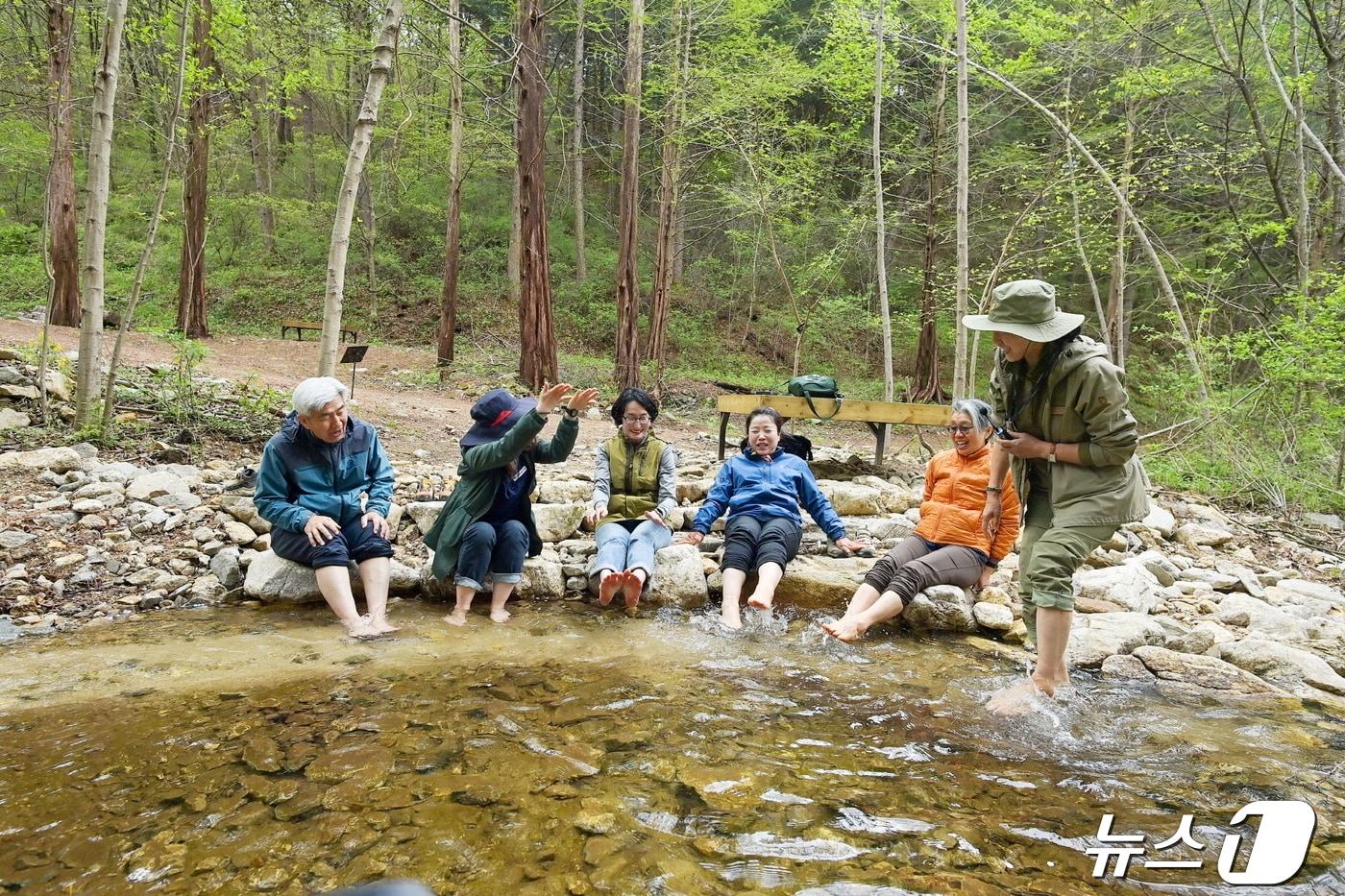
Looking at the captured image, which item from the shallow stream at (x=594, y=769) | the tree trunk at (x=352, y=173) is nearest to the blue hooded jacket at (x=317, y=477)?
the shallow stream at (x=594, y=769)

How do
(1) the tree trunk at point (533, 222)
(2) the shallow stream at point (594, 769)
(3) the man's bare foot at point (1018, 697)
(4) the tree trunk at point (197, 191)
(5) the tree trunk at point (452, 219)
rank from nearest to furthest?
1. (2) the shallow stream at point (594, 769)
2. (3) the man's bare foot at point (1018, 697)
3. (1) the tree trunk at point (533, 222)
4. (4) the tree trunk at point (197, 191)
5. (5) the tree trunk at point (452, 219)

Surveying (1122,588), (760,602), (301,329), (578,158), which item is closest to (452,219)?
Result: (301,329)

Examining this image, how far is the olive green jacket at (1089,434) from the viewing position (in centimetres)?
265

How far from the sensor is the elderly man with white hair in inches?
137

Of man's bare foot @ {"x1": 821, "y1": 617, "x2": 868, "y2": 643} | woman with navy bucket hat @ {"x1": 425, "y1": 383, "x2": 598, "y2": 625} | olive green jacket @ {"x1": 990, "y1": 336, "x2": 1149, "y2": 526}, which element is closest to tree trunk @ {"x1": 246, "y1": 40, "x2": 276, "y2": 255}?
woman with navy bucket hat @ {"x1": 425, "y1": 383, "x2": 598, "y2": 625}

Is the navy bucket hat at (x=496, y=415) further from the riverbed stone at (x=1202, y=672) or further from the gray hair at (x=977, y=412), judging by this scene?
the riverbed stone at (x=1202, y=672)

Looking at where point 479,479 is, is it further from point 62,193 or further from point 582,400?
point 62,193

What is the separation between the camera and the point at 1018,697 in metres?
2.86

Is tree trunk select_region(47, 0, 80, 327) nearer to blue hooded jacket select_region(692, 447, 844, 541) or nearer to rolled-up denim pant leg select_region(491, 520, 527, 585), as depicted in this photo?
rolled-up denim pant leg select_region(491, 520, 527, 585)

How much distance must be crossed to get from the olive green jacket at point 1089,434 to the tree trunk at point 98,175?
614 cm

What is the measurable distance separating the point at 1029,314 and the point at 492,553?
2861 mm

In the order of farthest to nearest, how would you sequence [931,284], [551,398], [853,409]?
[931,284]
[853,409]
[551,398]

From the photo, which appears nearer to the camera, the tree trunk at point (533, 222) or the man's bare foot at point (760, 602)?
the man's bare foot at point (760, 602)

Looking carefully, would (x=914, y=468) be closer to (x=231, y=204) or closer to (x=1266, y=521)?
(x=1266, y=521)
